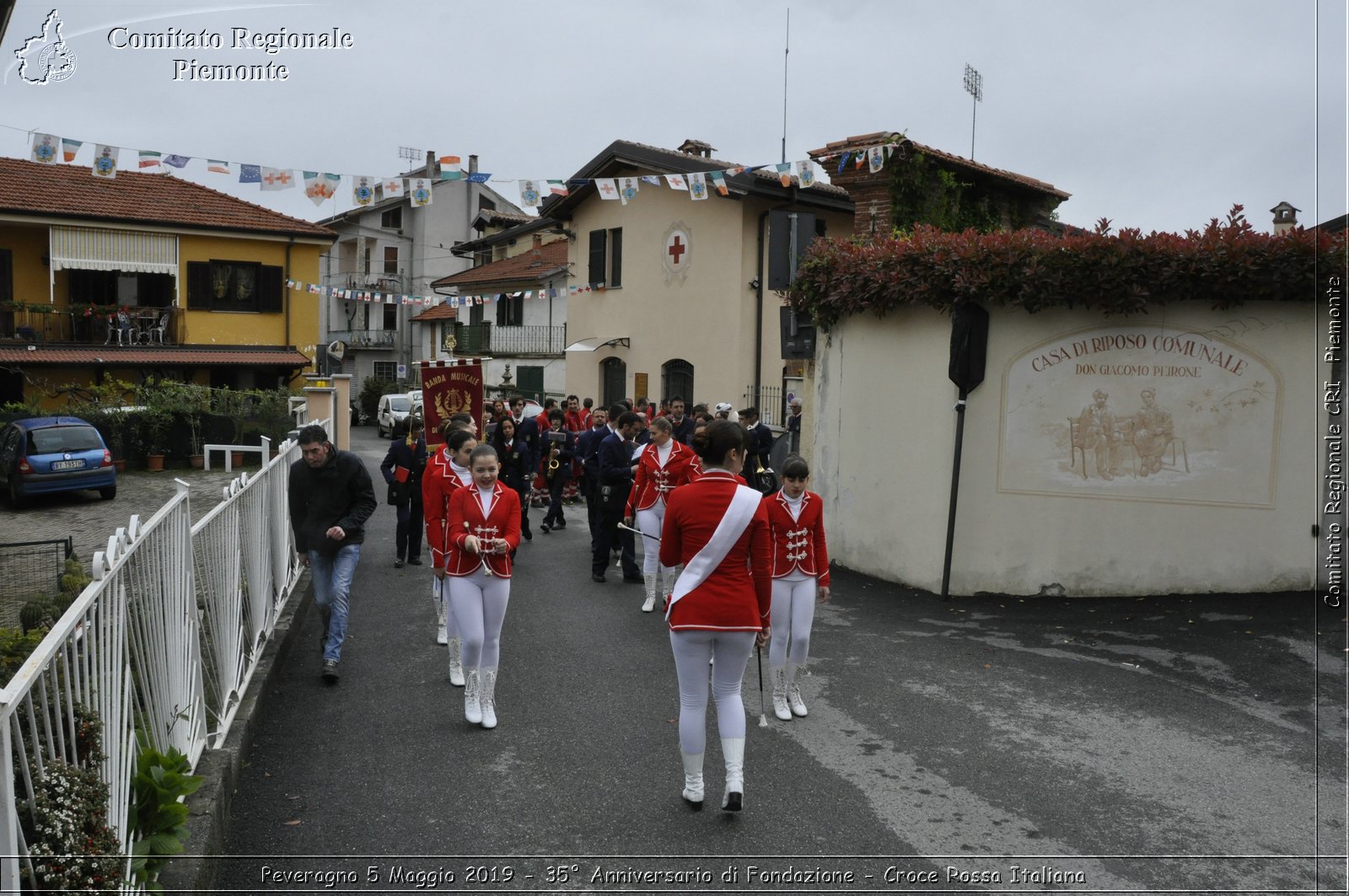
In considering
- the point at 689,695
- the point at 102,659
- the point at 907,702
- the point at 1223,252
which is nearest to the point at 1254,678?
the point at 907,702

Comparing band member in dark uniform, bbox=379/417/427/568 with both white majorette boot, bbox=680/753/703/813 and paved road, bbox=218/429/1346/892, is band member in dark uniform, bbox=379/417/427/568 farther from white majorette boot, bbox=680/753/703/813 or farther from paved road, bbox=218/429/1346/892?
white majorette boot, bbox=680/753/703/813

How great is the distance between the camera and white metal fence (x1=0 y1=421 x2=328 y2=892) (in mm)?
2955

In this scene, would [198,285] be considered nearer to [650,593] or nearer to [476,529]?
[650,593]

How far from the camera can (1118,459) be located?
34.4 feet

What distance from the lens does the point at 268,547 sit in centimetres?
870

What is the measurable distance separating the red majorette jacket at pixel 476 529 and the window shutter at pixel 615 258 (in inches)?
915

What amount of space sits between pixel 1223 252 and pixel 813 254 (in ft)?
14.9

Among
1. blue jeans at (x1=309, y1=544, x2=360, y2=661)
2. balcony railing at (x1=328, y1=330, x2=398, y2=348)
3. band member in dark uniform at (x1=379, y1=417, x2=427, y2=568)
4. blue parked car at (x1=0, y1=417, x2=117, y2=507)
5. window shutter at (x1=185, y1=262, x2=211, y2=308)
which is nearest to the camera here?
blue jeans at (x1=309, y1=544, x2=360, y2=661)

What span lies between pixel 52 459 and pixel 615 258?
15093 mm

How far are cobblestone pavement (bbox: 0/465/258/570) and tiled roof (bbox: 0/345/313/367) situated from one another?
7.63 metres

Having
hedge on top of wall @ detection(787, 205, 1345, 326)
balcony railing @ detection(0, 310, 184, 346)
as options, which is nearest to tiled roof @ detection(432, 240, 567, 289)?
balcony railing @ detection(0, 310, 184, 346)

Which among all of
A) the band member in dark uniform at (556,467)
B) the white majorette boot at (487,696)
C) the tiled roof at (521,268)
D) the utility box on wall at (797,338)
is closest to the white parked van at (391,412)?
the tiled roof at (521,268)

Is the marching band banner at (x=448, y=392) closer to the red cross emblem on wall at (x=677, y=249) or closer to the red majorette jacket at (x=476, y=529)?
the red majorette jacket at (x=476, y=529)

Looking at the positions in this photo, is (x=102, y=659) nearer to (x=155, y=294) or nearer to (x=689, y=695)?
(x=689, y=695)
